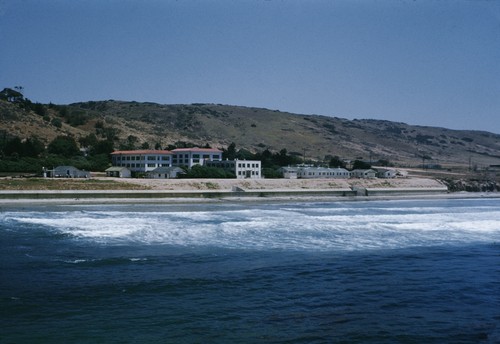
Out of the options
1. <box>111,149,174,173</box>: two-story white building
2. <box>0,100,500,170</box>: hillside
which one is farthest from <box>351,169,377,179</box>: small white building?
<box>0,100,500,170</box>: hillside

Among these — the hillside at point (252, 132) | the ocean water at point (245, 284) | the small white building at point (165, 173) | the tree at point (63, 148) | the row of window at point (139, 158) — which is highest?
the hillside at point (252, 132)

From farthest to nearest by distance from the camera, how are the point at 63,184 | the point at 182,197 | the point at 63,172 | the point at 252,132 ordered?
the point at 252,132
the point at 63,172
the point at 182,197
the point at 63,184

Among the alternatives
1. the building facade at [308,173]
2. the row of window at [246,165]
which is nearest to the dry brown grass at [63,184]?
A: the row of window at [246,165]

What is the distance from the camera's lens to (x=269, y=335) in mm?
10406

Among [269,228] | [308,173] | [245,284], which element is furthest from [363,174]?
[245,284]

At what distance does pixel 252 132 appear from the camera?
125812mm

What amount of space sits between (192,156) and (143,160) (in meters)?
6.20

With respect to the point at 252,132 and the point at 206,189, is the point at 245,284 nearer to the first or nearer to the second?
the point at 206,189

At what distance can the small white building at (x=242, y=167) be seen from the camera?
201 ft

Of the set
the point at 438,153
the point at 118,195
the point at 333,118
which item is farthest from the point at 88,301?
the point at 333,118

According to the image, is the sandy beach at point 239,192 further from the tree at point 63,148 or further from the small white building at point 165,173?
the tree at point 63,148

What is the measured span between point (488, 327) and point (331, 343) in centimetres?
362

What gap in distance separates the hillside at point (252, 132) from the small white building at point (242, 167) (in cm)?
1809

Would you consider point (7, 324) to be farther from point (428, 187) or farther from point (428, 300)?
point (428, 187)
